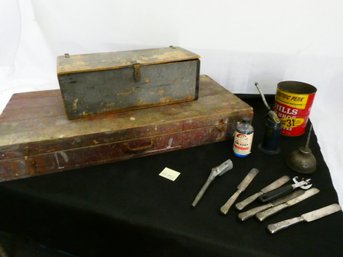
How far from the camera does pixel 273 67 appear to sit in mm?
1132

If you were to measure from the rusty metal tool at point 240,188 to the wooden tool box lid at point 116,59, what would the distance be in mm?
379

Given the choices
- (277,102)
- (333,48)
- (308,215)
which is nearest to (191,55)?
(277,102)

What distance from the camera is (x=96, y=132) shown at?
2.32 feet

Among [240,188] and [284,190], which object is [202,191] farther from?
[284,190]

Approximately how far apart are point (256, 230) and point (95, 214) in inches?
14.5

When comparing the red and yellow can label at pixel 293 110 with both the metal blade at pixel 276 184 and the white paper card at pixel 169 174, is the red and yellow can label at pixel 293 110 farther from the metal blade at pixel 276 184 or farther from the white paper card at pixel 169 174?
the white paper card at pixel 169 174

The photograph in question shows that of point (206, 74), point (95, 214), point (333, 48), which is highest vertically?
point (333, 48)

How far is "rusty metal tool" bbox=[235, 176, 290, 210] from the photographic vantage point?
2.04 feet

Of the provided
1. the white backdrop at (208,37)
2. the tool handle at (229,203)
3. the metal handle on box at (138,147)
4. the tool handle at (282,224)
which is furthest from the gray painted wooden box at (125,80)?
the tool handle at (282,224)

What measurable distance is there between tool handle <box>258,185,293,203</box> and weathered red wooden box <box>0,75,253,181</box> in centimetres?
26

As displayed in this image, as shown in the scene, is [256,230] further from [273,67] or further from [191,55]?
[273,67]

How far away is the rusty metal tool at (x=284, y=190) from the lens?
64 cm

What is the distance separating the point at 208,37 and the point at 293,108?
0.45m

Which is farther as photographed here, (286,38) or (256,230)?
(286,38)
